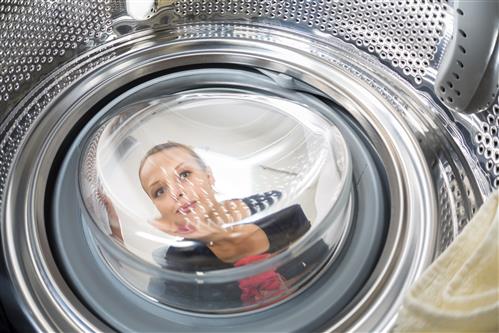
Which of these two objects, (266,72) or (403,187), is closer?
(403,187)

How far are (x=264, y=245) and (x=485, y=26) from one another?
270mm

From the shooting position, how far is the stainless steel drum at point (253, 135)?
595mm

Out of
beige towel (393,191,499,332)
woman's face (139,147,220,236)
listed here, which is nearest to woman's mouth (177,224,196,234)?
woman's face (139,147,220,236)

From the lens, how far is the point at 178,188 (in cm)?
64

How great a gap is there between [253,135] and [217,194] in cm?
9

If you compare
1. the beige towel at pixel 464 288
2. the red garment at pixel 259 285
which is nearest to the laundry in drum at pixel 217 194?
the red garment at pixel 259 285

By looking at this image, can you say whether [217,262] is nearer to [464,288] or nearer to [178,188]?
[178,188]

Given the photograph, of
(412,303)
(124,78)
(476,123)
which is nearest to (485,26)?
(476,123)

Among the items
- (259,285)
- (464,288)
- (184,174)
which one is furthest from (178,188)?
(464,288)

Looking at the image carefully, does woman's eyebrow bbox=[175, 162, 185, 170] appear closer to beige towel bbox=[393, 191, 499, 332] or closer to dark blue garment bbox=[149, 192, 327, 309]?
dark blue garment bbox=[149, 192, 327, 309]

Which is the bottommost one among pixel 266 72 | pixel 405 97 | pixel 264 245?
pixel 264 245

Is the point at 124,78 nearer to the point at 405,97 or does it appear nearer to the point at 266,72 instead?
the point at 266,72

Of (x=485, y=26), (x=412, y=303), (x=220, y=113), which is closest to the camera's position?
(x=412, y=303)

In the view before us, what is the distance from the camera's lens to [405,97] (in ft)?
2.44
